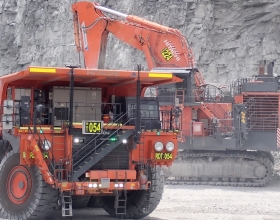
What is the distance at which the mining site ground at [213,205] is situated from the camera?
1406 centimetres

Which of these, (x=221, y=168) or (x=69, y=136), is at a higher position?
(x=69, y=136)

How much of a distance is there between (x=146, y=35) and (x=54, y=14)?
20.6m

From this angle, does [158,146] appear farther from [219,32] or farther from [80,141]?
[219,32]

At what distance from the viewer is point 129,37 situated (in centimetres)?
2445

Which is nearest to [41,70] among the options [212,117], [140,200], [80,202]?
[140,200]

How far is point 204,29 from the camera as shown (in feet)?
122

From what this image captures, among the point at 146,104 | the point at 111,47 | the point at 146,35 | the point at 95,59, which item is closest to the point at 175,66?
the point at 146,35

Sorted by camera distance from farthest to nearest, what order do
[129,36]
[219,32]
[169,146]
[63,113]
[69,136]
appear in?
[219,32] → [129,36] → [169,146] → [63,113] → [69,136]

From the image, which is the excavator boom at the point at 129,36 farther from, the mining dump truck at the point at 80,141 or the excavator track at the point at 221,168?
the mining dump truck at the point at 80,141

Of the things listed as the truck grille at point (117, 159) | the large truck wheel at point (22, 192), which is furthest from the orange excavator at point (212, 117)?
the large truck wheel at point (22, 192)

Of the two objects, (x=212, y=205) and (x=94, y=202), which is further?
(x=212, y=205)

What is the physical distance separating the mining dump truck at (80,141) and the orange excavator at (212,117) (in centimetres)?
884

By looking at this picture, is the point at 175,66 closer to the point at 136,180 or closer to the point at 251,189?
the point at 251,189

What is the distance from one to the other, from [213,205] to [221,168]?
23.8ft
